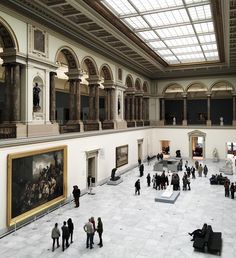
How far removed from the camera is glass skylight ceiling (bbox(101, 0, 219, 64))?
12763 mm

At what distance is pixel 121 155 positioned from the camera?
20.6m

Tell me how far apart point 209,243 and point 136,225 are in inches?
119

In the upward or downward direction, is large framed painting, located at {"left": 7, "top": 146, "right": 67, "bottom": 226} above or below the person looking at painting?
below

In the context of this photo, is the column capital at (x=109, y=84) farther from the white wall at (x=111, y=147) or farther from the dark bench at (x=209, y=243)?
the dark bench at (x=209, y=243)

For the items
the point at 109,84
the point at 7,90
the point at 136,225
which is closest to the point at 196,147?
the point at 109,84

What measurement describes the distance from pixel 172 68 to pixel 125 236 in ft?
62.3

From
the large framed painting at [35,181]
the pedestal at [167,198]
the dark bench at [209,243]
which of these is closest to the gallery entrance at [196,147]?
the pedestal at [167,198]

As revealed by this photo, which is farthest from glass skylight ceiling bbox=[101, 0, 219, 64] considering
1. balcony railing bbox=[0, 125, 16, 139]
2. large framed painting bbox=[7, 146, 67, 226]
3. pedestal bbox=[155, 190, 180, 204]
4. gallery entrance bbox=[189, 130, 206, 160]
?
pedestal bbox=[155, 190, 180, 204]

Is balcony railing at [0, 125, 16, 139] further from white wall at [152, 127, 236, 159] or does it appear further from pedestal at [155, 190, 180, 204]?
white wall at [152, 127, 236, 159]

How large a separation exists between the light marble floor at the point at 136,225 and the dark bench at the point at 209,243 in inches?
8.0

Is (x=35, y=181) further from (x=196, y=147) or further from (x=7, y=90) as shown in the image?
(x=196, y=147)

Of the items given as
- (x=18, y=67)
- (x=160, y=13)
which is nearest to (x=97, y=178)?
(x=18, y=67)

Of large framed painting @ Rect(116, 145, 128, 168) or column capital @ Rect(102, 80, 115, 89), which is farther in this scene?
large framed painting @ Rect(116, 145, 128, 168)

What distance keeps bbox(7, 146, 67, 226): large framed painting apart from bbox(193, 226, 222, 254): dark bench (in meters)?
6.58
